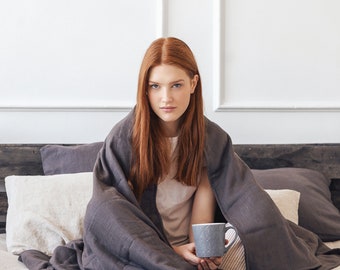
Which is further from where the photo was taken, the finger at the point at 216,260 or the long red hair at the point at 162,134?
the long red hair at the point at 162,134

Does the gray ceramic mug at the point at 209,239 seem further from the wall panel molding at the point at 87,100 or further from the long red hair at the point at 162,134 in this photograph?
the wall panel molding at the point at 87,100

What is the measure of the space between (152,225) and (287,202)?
60 cm

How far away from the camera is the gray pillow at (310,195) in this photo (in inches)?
83.7

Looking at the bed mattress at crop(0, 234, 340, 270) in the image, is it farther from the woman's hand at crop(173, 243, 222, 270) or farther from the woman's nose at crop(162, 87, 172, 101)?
the woman's nose at crop(162, 87, 172, 101)

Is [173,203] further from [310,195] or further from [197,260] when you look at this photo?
[310,195]

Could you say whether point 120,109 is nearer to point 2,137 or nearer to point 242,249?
point 2,137

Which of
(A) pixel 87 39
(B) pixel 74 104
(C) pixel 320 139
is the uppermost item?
(A) pixel 87 39

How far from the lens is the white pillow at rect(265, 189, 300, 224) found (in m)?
2.03

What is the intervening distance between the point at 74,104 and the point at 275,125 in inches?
30.8

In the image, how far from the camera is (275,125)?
2.55 meters

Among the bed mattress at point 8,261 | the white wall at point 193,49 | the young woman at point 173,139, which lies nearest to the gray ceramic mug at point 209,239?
the young woman at point 173,139

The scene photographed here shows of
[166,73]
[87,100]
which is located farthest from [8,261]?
[87,100]

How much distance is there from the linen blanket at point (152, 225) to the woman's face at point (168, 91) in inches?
4.3

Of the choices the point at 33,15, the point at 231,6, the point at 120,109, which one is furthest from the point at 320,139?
the point at 33,15
